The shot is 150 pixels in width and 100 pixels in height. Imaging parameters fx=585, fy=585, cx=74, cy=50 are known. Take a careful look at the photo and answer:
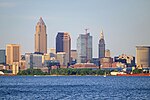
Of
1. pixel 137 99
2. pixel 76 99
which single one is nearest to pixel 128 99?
pixel 137 99

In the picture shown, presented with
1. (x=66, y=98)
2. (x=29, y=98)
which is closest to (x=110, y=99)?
(x=66, y=98)

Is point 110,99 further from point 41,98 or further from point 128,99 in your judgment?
point 41,98

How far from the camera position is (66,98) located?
2864 inches

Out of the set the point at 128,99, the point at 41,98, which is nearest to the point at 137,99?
the point at 128,99

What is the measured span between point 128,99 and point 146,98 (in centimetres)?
259

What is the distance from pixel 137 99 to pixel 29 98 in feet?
44.4

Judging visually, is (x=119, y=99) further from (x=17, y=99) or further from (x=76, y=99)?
(x=17, y=99)

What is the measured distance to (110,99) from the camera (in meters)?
70.6

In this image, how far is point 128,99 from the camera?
71.3 m

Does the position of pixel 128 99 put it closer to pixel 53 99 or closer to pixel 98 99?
pixel 98 99

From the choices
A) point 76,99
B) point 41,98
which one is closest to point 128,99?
point 76,99

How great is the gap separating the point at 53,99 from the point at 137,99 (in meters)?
10.2

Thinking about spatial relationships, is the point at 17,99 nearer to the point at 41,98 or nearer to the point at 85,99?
the point at 41,98

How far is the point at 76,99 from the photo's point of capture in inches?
2790
